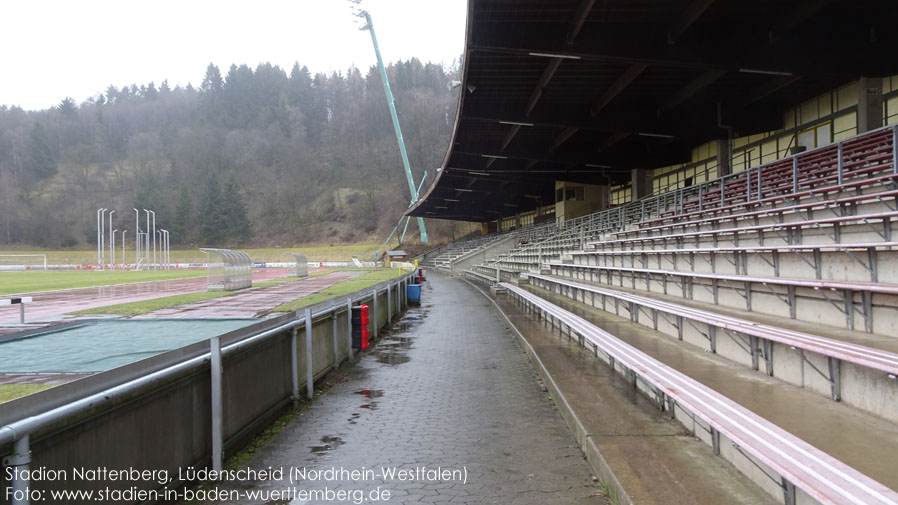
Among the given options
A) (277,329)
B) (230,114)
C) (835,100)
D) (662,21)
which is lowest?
(277,329)

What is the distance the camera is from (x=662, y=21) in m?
13.9

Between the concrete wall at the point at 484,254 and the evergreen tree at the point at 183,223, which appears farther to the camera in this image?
the evergreen tree at the point at 183,223

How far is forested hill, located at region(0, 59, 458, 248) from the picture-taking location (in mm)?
108438

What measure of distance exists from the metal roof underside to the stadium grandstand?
6cm

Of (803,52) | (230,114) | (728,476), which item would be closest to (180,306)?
(728,476)

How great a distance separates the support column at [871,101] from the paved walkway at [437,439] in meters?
12.9

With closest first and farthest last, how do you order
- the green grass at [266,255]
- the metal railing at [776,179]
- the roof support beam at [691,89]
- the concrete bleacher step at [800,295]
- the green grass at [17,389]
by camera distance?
the concrete bleacher step at [800,295], the green grass at [17,389], the metal railing at [776,179], the roof support beam at [691,89], the green grass at [266,255]

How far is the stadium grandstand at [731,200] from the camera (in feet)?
14.9

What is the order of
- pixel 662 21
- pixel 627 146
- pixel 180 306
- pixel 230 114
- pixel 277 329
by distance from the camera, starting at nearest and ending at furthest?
1. pixel 277 329
2. pixel 662 21
3. pixel 180 306
4. pixel 627 146
5. pixel 230 114

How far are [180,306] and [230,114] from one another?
13131 cm

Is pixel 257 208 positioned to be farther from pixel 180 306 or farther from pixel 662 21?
pixel 662 21

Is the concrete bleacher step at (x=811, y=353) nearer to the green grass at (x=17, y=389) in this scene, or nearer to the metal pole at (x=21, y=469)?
the metal pole at (x=21, y=469)

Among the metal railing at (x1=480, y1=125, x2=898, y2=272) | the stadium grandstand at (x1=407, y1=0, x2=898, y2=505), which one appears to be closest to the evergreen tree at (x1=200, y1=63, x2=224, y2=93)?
the stadium grandstand at (x1=407, y1=0, x2=898, y2=505)

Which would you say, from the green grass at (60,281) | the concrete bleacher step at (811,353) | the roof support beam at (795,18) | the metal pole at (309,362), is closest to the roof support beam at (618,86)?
the roof support beam at (795,18)
